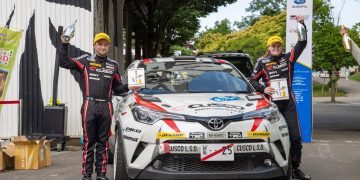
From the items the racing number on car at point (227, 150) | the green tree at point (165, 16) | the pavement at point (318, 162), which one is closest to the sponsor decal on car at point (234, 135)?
the racing number on car at point (227, 150)

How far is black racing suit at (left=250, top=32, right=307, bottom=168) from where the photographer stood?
724cm

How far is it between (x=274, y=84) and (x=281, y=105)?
1.02 ft

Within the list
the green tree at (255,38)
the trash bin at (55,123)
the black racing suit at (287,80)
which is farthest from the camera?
the green tree at (255,38)

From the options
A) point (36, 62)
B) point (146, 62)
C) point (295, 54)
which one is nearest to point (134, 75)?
point (146, 62)

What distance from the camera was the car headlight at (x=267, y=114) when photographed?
5790mm

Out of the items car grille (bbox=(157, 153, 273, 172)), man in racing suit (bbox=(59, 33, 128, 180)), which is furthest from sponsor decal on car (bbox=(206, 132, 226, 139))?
man in racing suit (bbox=(59, 33, 128, 180))

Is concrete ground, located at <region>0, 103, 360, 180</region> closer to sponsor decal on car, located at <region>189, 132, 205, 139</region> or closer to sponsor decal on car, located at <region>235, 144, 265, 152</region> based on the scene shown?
sponsor decal on car, located at <region>235, 144, 265, 152</region>

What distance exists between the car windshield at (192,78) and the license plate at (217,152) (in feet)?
4.11

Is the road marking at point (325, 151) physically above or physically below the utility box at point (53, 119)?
below

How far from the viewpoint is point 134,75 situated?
6.44m

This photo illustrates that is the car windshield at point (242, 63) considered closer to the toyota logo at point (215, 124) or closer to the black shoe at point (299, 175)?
the black shoe at point (299, 175)

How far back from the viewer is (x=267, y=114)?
19.5 ft

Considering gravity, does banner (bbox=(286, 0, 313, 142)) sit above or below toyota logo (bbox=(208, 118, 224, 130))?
above

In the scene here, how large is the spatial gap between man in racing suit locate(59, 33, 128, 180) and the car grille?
1528 mm
